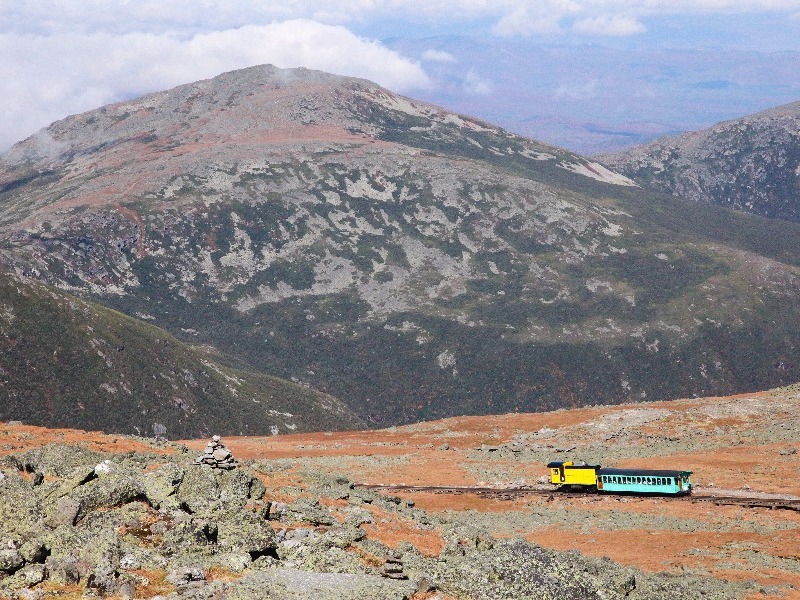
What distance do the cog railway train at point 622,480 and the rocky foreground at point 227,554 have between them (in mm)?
30062

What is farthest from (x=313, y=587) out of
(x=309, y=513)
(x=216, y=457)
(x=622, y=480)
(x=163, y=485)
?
(x=622, y=480)

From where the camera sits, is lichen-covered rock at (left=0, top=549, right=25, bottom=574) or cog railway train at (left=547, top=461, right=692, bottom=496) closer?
lichen-covered rock at (left=0, top=549, right=25, bottom=574)

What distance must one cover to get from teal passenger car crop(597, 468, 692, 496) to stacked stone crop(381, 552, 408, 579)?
137 ft

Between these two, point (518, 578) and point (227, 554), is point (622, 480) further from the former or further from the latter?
point (227, 554)

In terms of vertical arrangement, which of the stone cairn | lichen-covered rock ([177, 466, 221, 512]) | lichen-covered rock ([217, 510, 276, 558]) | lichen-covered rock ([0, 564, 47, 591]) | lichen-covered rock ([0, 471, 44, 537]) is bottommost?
the stone cairn

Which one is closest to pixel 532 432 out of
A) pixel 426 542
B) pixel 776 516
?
Answer: pixel 776 516

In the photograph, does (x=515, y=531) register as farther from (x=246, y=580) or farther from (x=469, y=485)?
(x=246, y=580)

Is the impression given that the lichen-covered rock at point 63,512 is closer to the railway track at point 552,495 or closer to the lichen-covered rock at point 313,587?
the lichen-covered rock at point 313,587

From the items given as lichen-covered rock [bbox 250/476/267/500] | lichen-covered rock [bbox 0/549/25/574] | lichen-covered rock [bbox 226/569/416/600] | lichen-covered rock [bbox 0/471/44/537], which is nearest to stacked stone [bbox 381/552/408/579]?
lichen-covered rock [bbox 226/569/416/600]

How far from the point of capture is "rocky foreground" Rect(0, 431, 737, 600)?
120 ft

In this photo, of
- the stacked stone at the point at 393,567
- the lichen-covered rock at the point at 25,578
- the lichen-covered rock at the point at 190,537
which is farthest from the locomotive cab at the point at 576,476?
the lichen-covered rock at the point at 25,578

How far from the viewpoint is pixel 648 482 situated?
84.1m

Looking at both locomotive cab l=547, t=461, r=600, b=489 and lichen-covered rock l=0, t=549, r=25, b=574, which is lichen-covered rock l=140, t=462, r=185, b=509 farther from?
locomotive cab l=547, t=461, r=600, b=489

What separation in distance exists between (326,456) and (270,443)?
2025 cm
